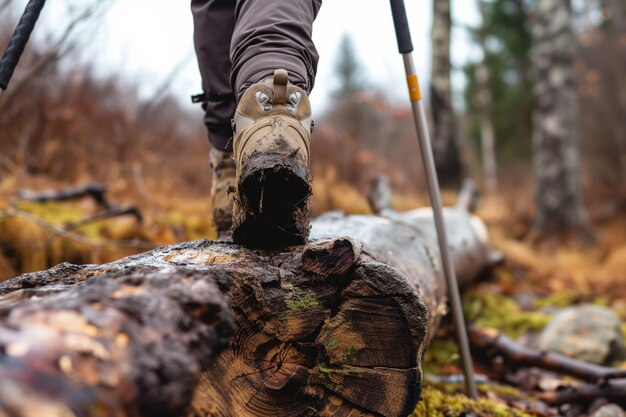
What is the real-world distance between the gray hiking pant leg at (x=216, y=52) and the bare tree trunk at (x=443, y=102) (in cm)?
688

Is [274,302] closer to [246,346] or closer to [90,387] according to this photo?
[246,346]

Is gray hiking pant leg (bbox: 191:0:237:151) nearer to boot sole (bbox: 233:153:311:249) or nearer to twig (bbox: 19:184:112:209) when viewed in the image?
boot sole (bbox: 233:153:311:249)

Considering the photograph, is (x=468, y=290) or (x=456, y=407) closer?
(x=456, y=407)

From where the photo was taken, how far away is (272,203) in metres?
1.47

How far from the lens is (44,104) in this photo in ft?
19.3

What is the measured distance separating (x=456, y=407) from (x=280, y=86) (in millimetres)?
1356

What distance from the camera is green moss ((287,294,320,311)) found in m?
1.46

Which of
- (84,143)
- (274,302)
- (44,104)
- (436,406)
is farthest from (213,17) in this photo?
(84,143)

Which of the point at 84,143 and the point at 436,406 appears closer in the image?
the point at 436,406

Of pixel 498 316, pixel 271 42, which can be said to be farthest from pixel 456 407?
pixel 498 316

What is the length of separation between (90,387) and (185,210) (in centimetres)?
450

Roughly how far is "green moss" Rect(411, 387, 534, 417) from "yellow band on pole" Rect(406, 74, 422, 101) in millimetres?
1202

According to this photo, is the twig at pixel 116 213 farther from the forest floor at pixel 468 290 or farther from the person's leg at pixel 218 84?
the person's leg at pixel 218 84

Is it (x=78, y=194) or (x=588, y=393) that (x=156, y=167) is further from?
(x=588, y=393)
